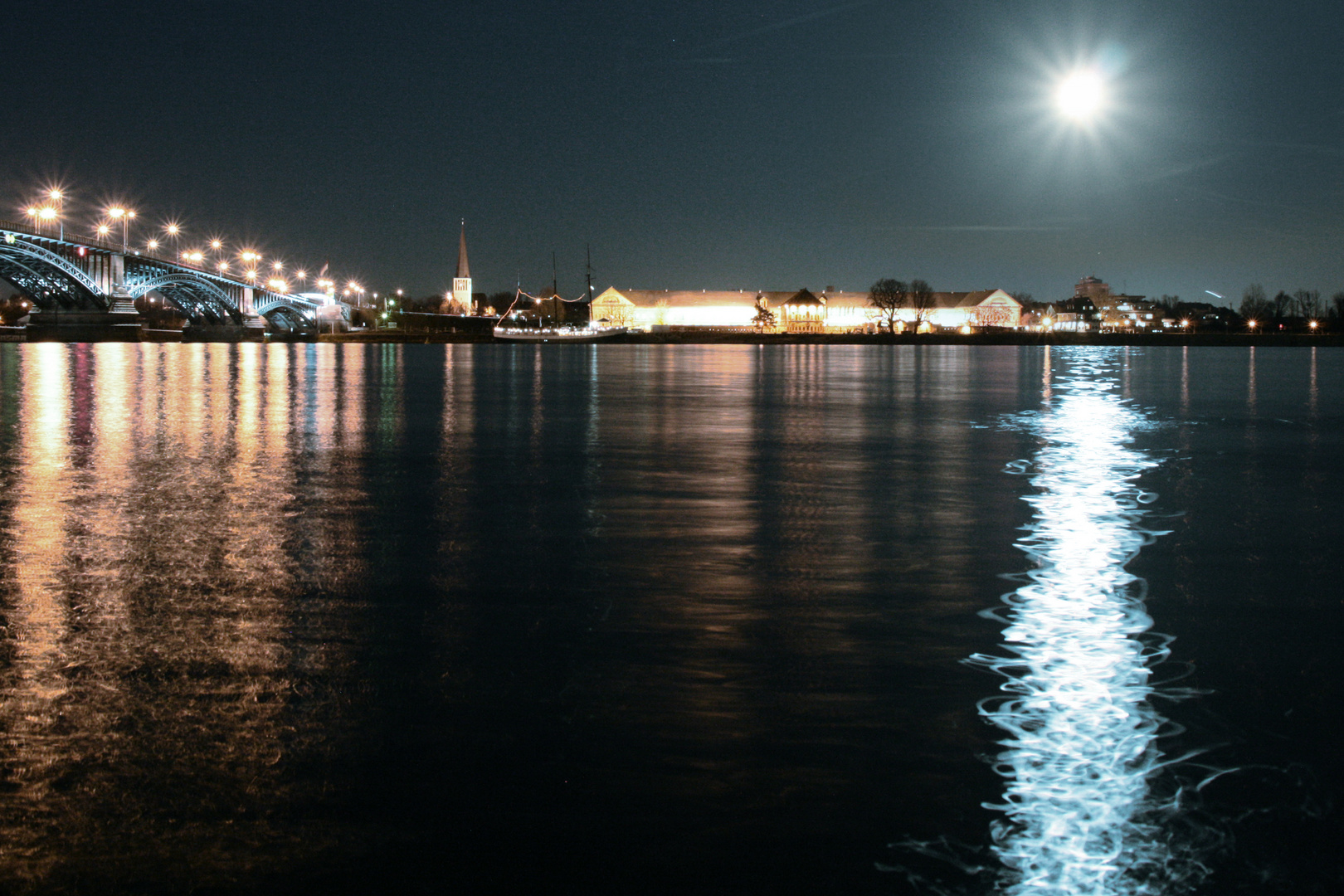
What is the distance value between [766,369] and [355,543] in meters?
43.0

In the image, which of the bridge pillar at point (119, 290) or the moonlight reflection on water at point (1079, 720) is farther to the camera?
the bridge pillar at point (119, 290)

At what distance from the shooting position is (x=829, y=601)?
23.4 feet

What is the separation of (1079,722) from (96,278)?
346 feet

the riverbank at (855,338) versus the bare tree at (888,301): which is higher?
the bare tree at (888,301)

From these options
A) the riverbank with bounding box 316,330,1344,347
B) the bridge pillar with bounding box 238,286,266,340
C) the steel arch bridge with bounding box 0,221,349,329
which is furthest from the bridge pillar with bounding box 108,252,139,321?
the riverbank with bounding box 316,330,1344,347

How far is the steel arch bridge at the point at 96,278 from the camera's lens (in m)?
86.6

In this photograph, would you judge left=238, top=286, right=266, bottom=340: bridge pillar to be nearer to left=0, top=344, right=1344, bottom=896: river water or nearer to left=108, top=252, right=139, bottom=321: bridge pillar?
left=108, top=252, right=139, bottom=321: bridge pillar

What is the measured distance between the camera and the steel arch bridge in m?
86.6

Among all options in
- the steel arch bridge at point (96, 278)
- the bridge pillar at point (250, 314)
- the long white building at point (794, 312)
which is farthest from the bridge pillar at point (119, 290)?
the long white building at point (794, 312)

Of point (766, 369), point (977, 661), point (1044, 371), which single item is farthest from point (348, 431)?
point (1044, 371)

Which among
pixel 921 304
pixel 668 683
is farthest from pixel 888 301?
pixel 668 683

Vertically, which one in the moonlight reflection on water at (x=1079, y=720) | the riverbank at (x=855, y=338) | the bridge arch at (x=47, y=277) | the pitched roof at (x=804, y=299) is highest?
the pitched roof at (x=804, y=299)

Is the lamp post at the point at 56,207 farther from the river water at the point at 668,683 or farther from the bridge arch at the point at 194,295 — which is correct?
the river water at the point at 668,683

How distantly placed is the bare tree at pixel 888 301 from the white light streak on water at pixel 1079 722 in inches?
6487
